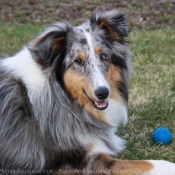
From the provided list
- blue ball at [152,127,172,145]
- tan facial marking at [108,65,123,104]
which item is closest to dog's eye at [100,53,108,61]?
tan facial marking at [108,65,123,104]

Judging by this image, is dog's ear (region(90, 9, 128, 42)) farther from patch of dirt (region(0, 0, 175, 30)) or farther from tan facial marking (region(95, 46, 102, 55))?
patch of dirt (region(0, 0, 175, 30))

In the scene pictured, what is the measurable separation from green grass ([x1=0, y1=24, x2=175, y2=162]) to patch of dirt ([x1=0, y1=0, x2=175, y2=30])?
2.39 metres

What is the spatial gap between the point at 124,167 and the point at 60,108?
73cm

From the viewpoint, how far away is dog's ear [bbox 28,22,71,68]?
3.48 metres

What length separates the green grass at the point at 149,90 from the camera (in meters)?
→ 4.16

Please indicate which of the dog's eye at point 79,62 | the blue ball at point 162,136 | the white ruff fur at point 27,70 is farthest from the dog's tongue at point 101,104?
the blue ball at point 162,136

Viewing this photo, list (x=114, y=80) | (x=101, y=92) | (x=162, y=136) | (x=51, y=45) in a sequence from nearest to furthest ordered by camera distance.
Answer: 1. (x=101, y=92)
2. (x=51, y=45)
3. (x=114, y=80)
4. (x=162, y=136)

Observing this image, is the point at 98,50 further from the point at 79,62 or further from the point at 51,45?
the point at 51,45

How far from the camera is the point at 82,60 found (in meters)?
3.49

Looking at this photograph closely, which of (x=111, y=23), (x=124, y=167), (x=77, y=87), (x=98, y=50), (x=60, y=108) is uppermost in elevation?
(x=111, y=23)

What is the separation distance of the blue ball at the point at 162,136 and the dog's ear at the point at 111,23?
1.08 m

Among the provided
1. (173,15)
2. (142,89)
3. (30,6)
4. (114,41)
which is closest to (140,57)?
(142,89)

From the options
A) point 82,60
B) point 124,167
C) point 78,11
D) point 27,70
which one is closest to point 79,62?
point 82,60

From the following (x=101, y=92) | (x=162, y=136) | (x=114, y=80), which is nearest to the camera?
(x=101, y=92)
